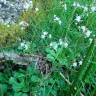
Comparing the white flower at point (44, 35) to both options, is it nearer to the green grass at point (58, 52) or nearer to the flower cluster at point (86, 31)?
the green grass at point (58, 52)

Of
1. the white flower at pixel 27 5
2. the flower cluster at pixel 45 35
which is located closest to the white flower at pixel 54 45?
the flower cluster at pixel 45 35

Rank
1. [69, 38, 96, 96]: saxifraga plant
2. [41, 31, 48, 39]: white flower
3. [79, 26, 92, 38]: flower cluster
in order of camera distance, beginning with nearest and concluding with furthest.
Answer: [69, 38, 96, 96]: saxifraga plant < [41, 31, 48, 39]: white flower < [79, 26, 92, 38]: flower cluster

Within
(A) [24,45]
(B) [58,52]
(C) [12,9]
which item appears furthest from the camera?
(C) [12,9]

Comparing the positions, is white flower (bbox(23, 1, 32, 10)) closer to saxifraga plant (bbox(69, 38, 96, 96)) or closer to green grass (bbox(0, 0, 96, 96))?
green grass (bbox(0, 0, 96, 96))

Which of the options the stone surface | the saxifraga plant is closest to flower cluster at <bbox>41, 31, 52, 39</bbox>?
the stone surface

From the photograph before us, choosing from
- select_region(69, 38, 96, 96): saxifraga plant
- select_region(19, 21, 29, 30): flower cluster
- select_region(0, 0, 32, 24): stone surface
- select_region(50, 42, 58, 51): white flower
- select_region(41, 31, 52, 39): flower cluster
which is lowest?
select_region(69, 38, 96, 96): saxifraga plant

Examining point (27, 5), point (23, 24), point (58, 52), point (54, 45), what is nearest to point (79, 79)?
point (58, 52)

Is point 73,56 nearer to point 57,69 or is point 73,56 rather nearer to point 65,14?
point 57,69

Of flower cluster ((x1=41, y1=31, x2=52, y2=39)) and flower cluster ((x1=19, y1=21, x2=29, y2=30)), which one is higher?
flower cluster ((x1=19, y1=21, x2=29, y2=30))

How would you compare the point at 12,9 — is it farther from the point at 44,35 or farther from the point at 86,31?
the point at 86,31
